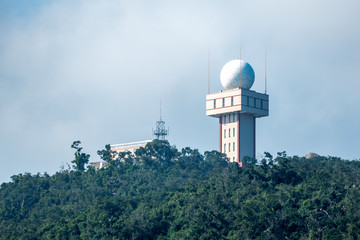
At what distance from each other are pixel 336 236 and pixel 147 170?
40.7 meters

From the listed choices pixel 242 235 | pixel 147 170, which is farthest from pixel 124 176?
pixel 242 235

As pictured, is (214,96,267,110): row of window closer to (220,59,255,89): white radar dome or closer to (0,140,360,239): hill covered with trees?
(220,59,255,89): white radar dome

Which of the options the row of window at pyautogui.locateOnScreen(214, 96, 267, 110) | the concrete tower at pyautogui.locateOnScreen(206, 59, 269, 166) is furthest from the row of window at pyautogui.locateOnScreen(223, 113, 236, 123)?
the row of window at pyautogui.locateOnScreen(214, 96, 267, 110)

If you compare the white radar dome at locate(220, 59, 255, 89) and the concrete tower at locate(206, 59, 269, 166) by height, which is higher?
the white radar dome at locate(220, 59, 255, 89)

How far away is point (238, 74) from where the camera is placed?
278 ft

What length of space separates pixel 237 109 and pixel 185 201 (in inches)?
920

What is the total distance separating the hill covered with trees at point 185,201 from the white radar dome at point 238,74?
→ 876 centimetres

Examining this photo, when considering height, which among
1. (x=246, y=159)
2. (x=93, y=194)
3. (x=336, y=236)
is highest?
(x=246, y=159)

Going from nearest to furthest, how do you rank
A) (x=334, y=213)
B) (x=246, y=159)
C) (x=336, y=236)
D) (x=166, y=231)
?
(x=336, y=236) < (x=334, y=213) < (x=166, y=231) < (x=246, y=159)

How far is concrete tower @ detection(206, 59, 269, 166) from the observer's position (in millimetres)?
84750

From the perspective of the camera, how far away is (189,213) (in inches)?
2313

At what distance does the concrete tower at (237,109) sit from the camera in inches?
3337

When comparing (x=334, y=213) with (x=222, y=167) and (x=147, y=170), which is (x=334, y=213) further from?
(x=147, y=170)

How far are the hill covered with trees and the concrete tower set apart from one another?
91.1 inches
